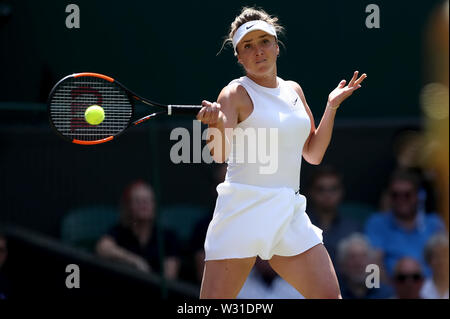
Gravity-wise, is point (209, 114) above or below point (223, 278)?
above

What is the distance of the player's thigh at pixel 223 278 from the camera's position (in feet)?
12.1

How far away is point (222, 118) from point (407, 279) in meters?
2.53

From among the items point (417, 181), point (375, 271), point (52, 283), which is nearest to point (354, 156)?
point (417, 181)

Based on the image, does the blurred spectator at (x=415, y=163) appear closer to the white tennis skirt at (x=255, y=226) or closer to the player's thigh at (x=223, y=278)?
the white tennis skirt at (x=255, y=226)

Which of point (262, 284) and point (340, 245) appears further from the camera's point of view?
point (340, 245)

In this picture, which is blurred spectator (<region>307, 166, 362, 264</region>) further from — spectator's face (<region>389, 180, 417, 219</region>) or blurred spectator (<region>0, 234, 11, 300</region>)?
blurred spectator (<region>0, 234, 11, 300</region>)

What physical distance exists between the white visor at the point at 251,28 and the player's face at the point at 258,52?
0.02 meters

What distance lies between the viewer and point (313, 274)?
3766 mm

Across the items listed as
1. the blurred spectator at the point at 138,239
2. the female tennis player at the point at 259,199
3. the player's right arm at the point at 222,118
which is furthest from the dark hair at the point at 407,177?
the player's right arm at the point at 222,118

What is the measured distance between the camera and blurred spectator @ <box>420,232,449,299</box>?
563 centimetres

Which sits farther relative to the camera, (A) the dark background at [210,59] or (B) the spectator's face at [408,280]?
(A) the dark background at [210,59]

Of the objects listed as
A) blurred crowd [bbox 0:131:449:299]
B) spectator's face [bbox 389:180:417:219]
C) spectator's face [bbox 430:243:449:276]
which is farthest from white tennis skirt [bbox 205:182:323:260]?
spectator's face [bbox 389:180:417:219]

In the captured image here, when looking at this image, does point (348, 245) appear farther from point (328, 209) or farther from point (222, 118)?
point (222, 118)

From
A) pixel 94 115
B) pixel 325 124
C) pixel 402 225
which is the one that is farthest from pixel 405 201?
pixel 94 115
